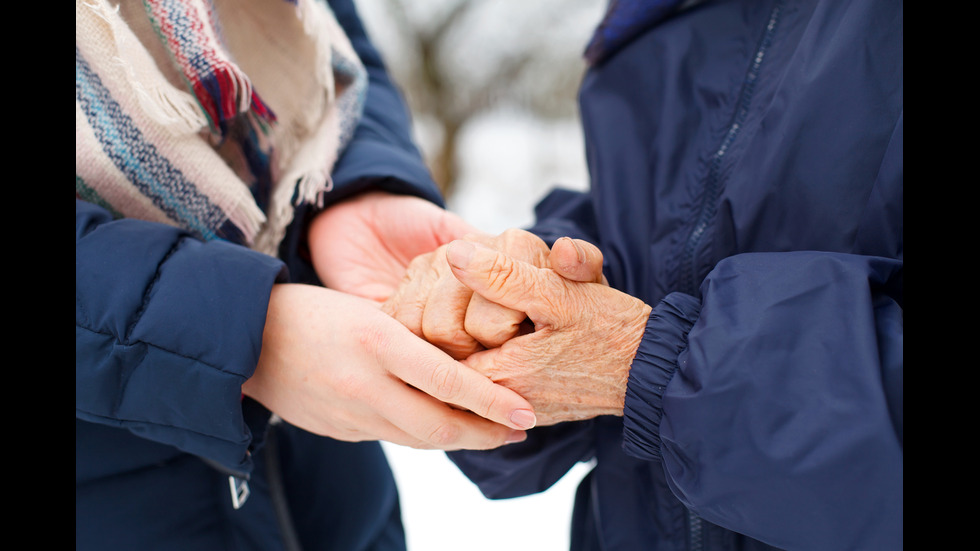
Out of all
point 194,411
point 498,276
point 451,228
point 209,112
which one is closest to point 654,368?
point 498,276

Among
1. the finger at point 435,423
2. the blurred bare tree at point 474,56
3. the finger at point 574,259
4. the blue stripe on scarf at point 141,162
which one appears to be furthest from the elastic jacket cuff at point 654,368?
the blurred bare tree at point 474,56

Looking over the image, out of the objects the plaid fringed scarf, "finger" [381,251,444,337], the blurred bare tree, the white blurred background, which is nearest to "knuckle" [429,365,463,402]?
"finger" [381,251,444,337]

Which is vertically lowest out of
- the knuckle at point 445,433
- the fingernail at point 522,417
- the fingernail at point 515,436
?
the fingernail at point 515,436

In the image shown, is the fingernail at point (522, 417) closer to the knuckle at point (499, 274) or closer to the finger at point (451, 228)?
the knuckle at point (499, 274)

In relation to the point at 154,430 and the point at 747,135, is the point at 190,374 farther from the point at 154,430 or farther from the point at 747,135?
the point at 747,135

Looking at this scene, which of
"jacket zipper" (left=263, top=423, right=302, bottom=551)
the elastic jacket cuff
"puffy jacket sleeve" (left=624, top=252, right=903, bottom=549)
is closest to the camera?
"puffy jacket sleeve" (left=624, top=252, right=903, bottom=549)

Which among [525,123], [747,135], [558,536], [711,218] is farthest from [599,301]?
[525,123]

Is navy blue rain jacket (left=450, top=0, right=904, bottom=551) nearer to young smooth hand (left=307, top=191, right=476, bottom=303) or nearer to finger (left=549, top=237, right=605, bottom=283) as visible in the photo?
finger (left=549, top=237, right=605, bottom=283)

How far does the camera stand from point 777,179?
83 cm

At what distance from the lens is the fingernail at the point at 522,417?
0.89 metres

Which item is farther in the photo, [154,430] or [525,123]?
[525,123]

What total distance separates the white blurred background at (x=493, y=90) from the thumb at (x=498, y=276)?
3885 millimetres

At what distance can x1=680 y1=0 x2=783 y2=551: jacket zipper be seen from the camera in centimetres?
→ 94
